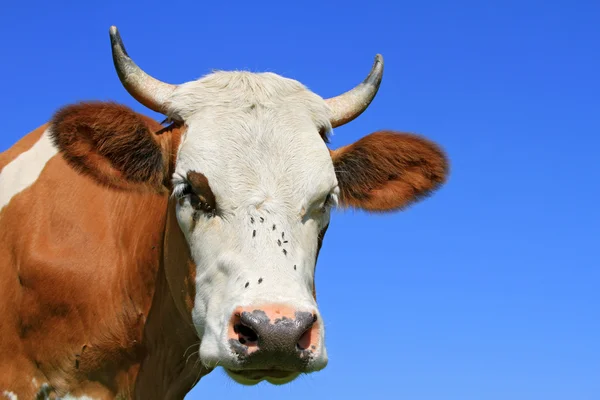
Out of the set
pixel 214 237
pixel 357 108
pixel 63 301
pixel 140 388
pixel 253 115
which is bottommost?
pixel 140 388

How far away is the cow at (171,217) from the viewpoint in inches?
229

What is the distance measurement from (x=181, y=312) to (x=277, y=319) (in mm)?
1663

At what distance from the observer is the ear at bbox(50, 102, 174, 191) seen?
21.8ft

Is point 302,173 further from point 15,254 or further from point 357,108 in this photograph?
point 15,254

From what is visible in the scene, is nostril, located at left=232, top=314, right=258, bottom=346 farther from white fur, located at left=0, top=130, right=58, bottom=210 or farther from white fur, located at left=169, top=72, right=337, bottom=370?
white fur, located at left=0, top=130, right=58, bottom=210

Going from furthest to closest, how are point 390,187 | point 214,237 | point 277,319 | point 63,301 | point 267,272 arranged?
point 390,187
point 63,301
point 214,237
point 267,272
point 277,319

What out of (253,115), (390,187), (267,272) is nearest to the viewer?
(267,272)

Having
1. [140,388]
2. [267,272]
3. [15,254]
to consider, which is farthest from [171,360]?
[267,272]

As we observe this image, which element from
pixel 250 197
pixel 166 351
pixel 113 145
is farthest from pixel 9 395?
pixel 250 197

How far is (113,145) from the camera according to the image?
22.3 feet

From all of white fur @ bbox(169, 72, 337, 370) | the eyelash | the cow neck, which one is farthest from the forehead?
the cow neck

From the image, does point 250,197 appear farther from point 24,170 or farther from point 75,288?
point 24,170

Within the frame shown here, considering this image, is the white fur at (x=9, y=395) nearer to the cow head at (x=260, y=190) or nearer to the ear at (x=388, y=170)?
the cow head at (x=260, y=190)

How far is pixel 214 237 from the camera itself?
5969 millimetres
